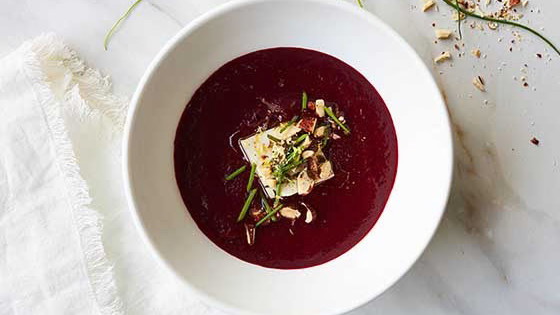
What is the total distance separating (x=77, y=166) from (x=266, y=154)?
40 centimetres

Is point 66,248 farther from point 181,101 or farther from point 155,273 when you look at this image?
point 181,101

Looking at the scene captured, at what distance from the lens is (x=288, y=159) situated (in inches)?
59.5

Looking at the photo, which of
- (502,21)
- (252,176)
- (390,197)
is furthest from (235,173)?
(502,21)

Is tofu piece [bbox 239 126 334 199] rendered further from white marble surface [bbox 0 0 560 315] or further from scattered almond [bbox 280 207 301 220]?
white marble surface [bbox 0 0 560 315]

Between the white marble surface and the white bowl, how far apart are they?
0.12 m

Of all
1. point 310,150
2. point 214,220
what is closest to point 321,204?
point 310,150

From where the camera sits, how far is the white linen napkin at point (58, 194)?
61.8 inches

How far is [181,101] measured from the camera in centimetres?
153

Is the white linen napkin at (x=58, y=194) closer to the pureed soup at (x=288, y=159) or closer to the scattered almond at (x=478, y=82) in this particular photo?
the pureed soup at (x=288, y=159)

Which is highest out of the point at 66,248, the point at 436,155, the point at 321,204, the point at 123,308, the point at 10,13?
the point at 10,13

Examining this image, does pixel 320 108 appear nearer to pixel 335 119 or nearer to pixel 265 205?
pixel 335 119

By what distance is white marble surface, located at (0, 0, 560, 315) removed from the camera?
1571 mm

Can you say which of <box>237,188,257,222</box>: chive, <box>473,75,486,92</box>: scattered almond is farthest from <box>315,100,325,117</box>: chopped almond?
<box>473,75,486,92</box>: scattered almond

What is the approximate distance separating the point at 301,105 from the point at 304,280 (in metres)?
0.36
